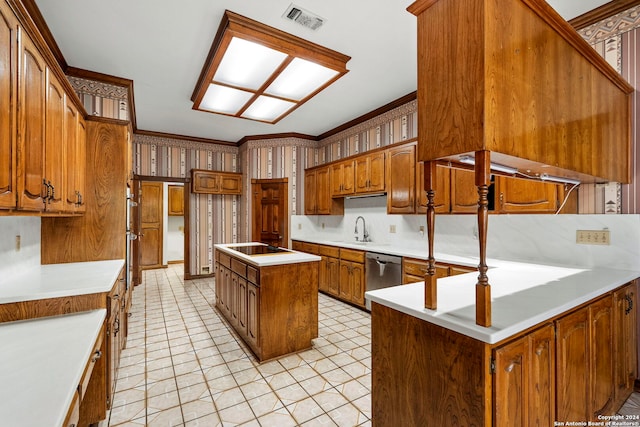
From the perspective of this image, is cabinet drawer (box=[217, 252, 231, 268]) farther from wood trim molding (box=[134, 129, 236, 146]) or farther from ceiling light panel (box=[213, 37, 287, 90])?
wood trim molding (box=[134, 129, 236, 146])

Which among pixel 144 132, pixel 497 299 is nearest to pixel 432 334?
pixel 497 299

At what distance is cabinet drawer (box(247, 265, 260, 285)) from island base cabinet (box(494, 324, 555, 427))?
193cm

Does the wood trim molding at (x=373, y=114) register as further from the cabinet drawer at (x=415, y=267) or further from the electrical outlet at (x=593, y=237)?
the electrical outlet at (x=593, y=237)

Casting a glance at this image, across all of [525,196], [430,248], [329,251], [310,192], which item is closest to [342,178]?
[310,192]

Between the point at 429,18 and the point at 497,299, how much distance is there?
134 centimetres

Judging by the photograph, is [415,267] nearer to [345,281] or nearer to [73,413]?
[345,281]

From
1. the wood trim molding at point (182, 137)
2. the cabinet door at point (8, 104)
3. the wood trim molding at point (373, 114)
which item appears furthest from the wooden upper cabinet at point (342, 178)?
the cabinet door at point (8, 104)

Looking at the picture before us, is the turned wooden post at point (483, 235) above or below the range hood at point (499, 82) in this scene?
below

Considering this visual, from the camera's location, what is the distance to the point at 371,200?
4.52m

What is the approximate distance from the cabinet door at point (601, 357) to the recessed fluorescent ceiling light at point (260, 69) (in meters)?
2.72

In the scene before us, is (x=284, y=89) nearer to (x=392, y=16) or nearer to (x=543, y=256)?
(x=392, y=16)

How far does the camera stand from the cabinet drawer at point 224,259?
11.1 feet

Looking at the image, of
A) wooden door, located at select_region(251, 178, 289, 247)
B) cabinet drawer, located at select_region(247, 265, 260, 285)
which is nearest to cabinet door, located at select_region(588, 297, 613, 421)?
cabinet drawer, located at select_region(247, 265, 260, 285)

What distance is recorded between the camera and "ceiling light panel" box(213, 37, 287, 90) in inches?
99.3
